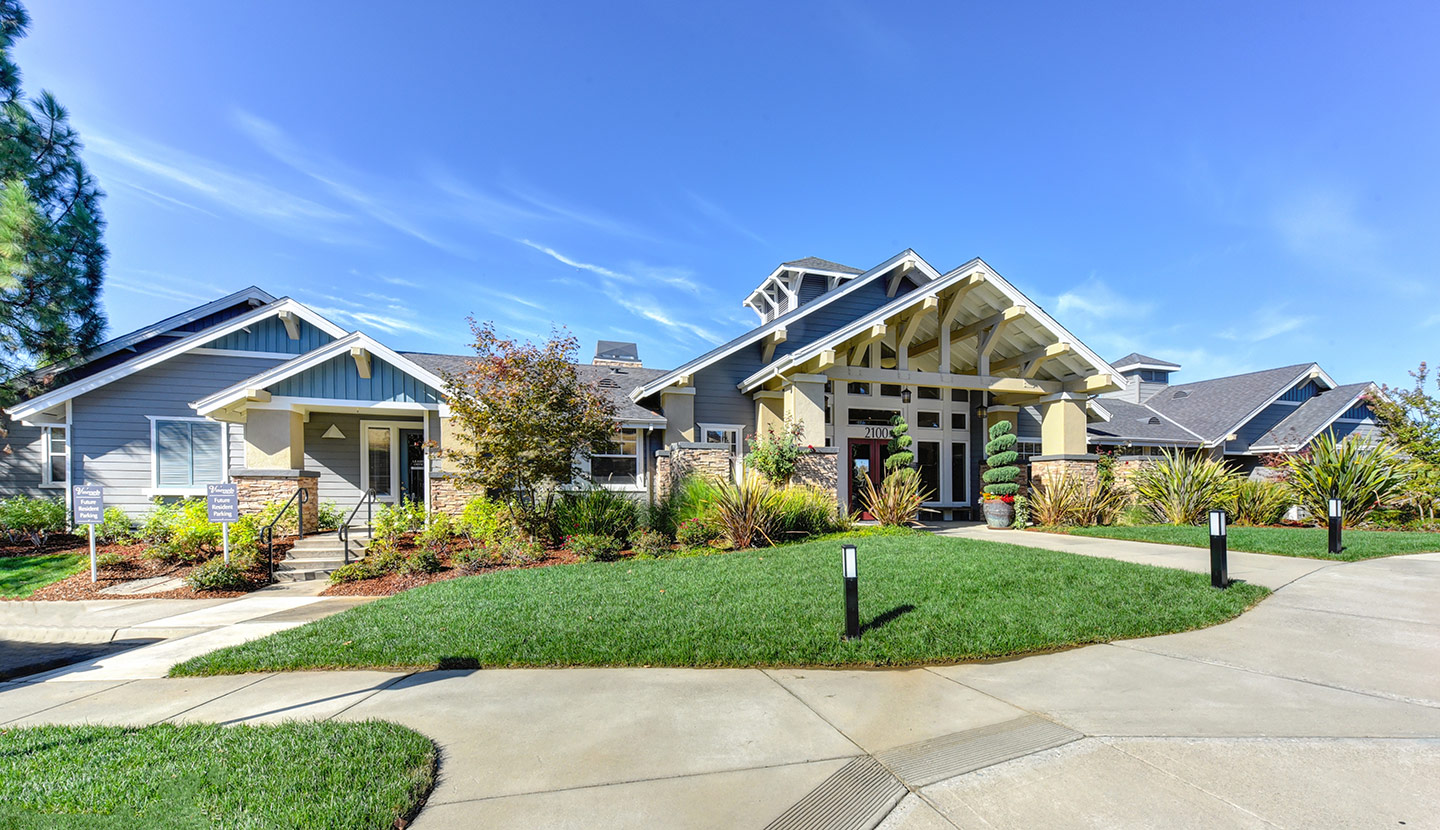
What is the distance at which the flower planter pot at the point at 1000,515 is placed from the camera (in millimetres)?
14169

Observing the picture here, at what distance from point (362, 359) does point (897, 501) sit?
11897 mm

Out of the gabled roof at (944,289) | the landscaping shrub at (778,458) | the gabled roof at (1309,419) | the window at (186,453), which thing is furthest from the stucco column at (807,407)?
the gabled roof at (1309,419)

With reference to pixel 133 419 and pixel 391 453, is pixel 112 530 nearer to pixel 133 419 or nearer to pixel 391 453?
pixel 133 419

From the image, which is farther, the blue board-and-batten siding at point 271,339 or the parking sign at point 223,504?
the blue board-and-batten siding at point 271,339

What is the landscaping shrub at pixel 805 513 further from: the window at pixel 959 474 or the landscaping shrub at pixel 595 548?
the window at pixel 959 474

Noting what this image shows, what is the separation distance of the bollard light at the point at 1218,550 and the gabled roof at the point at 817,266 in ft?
43.6

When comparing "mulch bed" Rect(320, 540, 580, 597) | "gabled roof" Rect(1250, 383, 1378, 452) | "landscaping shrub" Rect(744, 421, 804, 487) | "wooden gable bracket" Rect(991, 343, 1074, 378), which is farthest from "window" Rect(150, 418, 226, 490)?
"gabled roof" Rect(1250, 383, 1378, 452)

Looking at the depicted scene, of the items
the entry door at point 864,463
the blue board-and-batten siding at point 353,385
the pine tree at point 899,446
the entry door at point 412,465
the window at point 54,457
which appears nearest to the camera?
the blue board-and-batten siding at point 353,385

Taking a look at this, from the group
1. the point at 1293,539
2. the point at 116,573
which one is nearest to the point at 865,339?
the point at 1293,539

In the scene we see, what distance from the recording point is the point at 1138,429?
71.9 feet

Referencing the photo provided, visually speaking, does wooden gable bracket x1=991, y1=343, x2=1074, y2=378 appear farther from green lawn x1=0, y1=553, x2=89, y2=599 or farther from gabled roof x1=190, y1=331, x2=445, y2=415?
green lawn x1=0, y1=553, x2=89, y2=599

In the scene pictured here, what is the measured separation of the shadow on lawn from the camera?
5992 mm

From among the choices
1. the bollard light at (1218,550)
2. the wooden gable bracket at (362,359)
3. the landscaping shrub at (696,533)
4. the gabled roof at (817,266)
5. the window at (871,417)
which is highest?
the gabled roof at (817,266)

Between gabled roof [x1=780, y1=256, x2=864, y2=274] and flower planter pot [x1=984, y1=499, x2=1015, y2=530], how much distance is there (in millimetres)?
8545
